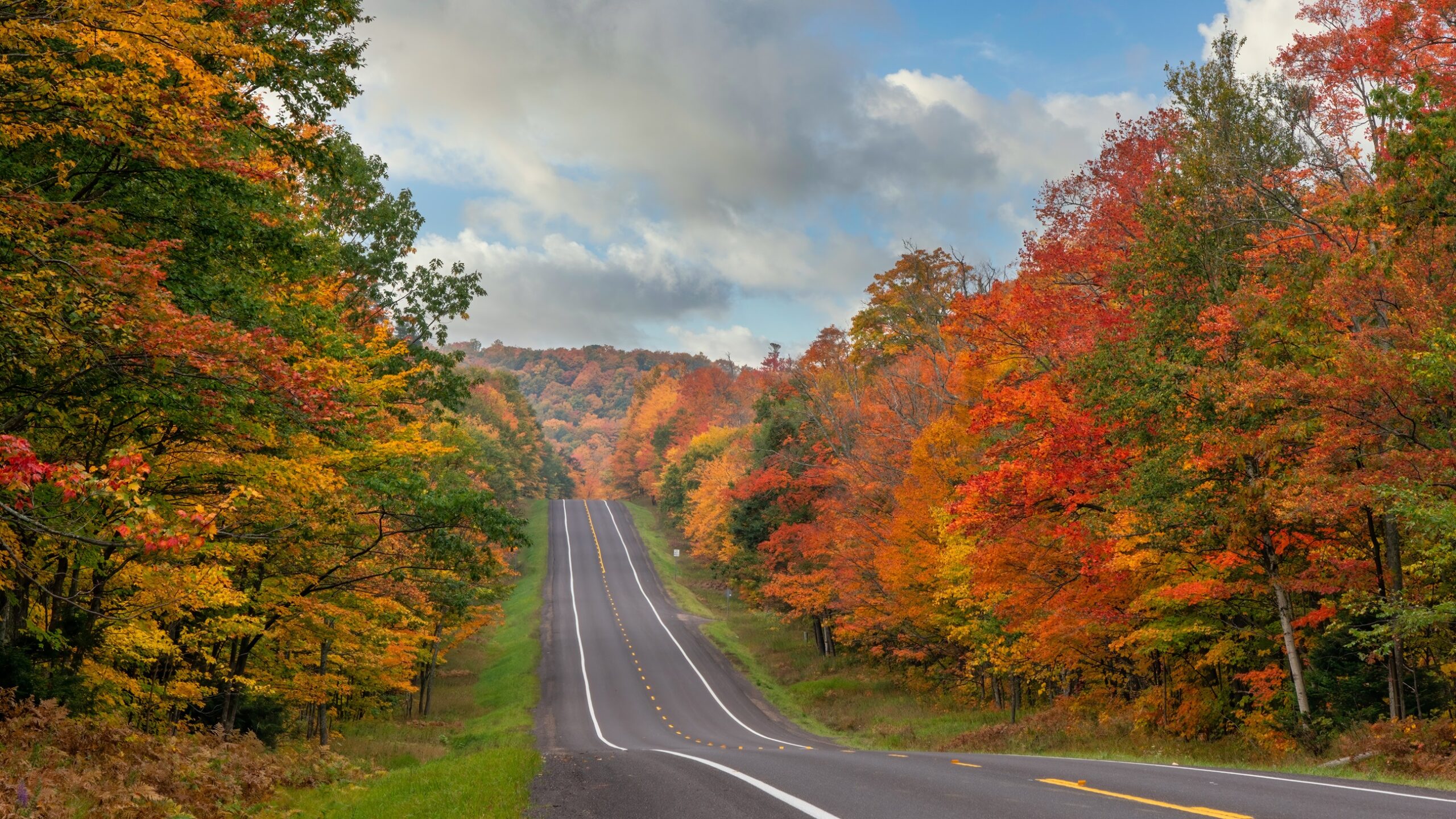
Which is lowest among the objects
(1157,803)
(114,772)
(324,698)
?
(324,698)

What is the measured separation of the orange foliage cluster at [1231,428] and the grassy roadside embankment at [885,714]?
5.44ft

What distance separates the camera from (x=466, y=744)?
89.6 feet

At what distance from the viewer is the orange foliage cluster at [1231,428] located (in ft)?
42.0

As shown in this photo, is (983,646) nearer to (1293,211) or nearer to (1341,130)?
(1293,211)

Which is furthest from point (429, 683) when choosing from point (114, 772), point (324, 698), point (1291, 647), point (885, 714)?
point (1291, 647)

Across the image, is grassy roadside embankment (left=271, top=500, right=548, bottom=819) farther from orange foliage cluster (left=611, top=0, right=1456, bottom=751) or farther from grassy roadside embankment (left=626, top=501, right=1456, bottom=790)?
orange foliage cluster (left=611, top=0, right=1456, bottom=751)

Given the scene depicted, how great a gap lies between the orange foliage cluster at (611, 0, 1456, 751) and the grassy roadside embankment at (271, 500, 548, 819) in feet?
39.3

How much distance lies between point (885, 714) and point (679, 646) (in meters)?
17.3

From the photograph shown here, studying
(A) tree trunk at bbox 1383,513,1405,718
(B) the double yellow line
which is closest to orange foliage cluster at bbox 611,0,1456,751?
(A) tree trunk at bbox 1383,513,1405,718

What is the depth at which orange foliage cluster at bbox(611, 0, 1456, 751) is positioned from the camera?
504 inches

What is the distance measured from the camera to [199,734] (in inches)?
619

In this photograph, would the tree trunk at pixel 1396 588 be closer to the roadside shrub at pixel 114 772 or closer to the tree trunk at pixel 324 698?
the roadside shrub at pixel 114 772

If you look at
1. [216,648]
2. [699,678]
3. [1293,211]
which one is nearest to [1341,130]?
[1293,211]

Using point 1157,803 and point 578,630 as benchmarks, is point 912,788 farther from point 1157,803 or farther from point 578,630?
point 578,630
